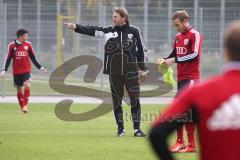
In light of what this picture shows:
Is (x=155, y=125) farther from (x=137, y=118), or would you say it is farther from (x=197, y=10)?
(x=197, y=10)

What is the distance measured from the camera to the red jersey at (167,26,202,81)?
11.1 metres

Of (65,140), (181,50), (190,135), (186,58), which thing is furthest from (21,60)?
(190,135)

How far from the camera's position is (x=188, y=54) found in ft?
36.6

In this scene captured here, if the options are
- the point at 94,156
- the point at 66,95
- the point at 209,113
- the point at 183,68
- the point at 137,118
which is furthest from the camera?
the point at 66,95

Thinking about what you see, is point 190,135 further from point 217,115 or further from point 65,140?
point 217,115

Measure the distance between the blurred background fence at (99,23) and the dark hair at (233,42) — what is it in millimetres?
20417

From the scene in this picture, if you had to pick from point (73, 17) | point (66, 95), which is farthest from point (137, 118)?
point (73, 17)

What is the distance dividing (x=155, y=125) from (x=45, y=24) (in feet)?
76.5

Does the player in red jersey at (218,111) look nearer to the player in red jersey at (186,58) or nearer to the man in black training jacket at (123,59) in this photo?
the player in red jersey at (186,58)

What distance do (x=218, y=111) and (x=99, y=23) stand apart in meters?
21.7

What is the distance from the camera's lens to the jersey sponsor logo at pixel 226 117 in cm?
409

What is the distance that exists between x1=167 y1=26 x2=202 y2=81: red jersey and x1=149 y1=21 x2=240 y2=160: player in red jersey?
696 cm

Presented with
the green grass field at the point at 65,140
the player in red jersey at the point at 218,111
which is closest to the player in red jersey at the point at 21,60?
the green grass field at the point at 65,140

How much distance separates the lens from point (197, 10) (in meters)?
25.5
